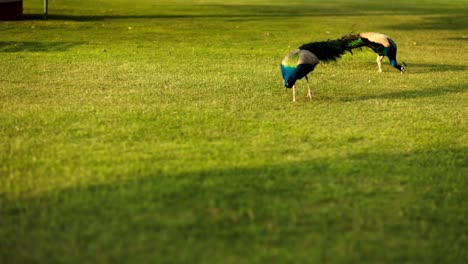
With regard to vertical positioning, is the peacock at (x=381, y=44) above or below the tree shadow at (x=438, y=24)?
above

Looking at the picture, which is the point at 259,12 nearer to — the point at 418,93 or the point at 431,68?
the point at 431,68

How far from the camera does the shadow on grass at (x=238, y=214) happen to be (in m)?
4.42

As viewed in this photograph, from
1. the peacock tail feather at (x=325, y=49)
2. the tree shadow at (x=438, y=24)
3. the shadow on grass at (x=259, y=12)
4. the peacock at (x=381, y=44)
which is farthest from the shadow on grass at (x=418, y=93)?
the shadow on grass at (x=259, y=12)

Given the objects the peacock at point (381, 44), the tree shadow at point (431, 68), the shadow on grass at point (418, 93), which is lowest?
the tree shadow at point (431, 68)

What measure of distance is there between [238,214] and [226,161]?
1400 millimetres

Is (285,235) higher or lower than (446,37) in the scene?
higher

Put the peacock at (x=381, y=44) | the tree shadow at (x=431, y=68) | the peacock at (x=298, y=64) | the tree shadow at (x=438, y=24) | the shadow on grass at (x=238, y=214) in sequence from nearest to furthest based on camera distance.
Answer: the shadow on grass at (x=238, y=214), the peacock at (x=298, y=64), the peacock at (x=381, y=44), the tree shadow at (x=431, y=68), the tree shadow at (x=438, y=24)

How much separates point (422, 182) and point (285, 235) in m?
1.87

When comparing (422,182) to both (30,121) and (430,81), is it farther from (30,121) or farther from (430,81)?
(430,81)

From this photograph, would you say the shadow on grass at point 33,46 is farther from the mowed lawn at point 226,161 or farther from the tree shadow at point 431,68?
the tree shadow at point 431,68

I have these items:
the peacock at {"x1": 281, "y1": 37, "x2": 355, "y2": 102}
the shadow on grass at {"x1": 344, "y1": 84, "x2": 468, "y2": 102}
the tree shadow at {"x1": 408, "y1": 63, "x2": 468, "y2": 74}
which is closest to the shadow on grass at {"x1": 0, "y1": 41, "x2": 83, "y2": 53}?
the peacock at {"x1": 281, "y1": 37, "x2": 355, "y2": 102}

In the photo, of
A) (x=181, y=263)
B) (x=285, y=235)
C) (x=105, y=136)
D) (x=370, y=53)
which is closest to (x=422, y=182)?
(x=285, y=235)

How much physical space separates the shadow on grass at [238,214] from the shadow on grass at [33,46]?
9.99 metres

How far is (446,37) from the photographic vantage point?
20.1 m
